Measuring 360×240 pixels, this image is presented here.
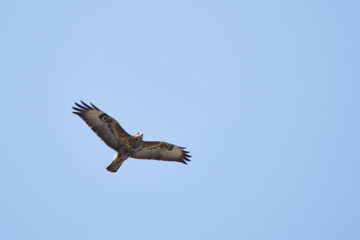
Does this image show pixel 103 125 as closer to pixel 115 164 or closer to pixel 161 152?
pixel 115 164

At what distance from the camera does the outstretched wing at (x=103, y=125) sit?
46.5ft

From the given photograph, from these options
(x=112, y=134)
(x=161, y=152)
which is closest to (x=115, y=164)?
(x=112, y=134)

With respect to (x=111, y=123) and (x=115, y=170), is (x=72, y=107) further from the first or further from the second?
(x=115, y=170)

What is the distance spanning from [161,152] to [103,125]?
2.36m

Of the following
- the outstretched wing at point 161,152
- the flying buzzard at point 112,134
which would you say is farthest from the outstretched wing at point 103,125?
the outstretched wing at point 161,152

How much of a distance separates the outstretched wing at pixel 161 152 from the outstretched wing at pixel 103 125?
80 cm

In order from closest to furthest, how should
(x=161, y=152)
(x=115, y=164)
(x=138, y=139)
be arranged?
(x=138, y=139), (x=115, y=164), (x=161, y=152)

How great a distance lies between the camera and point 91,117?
46.7 feet

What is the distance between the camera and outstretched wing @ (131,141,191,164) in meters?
14.8

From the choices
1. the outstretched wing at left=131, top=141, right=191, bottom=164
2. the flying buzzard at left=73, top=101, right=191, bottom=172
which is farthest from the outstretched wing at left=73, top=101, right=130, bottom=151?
the outstretched wing at left=131, top=141, right=191, bottom=164

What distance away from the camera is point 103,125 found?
14.3 m

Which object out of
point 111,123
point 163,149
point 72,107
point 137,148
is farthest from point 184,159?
point 72,107

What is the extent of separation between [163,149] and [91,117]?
283 cm

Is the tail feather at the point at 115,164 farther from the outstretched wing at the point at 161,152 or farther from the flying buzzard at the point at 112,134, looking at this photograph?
the outstretched wing at the point at 161,152
